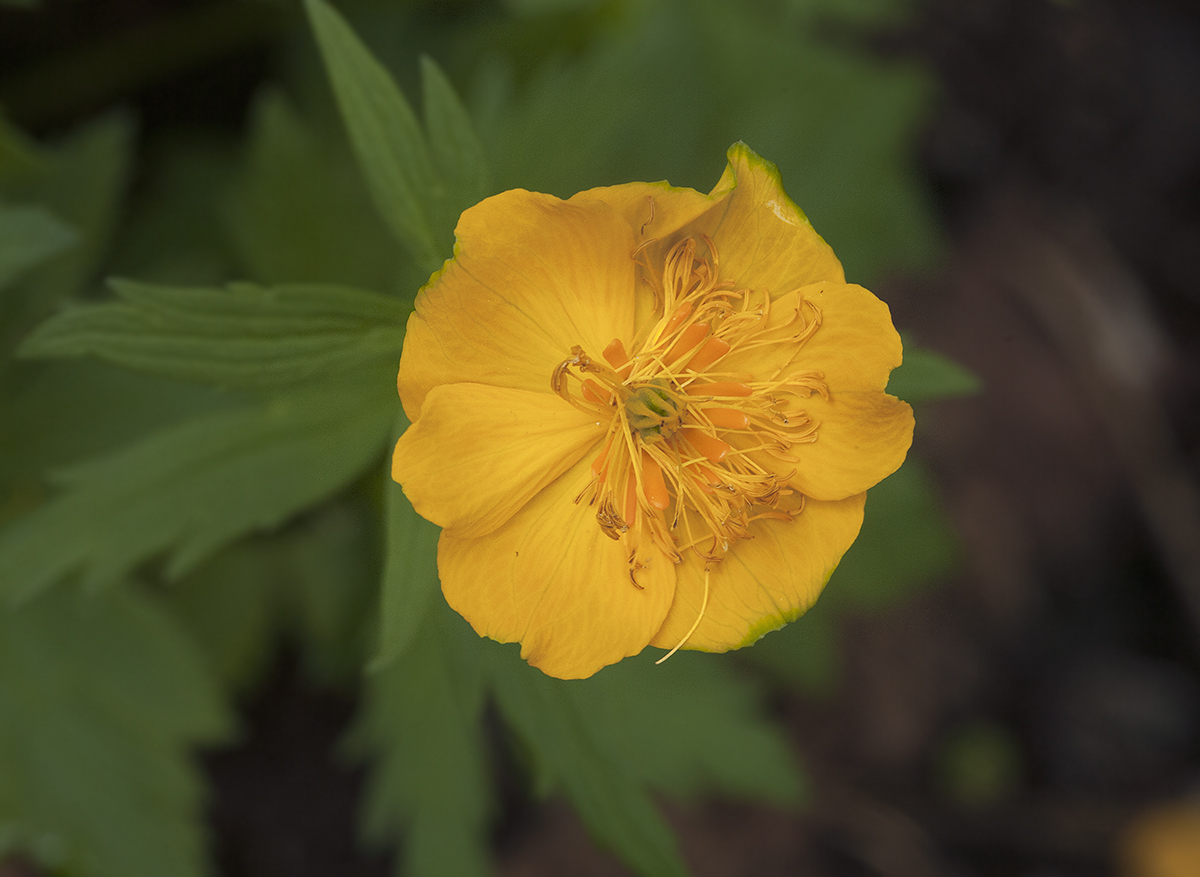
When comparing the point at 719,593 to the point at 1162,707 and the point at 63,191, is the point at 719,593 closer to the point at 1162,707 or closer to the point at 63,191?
the point at 63,191

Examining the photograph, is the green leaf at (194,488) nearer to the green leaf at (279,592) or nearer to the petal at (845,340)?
the petal at (845,340)

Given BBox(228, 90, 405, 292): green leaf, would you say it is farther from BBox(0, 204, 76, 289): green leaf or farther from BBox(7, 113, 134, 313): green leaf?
BBox(0, 204, 76, 289): green leaf

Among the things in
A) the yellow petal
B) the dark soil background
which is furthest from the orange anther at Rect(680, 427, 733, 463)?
the dark soil background

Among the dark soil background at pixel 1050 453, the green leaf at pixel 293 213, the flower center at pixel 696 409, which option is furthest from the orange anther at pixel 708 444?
the dark soil background at pixel 1050 453

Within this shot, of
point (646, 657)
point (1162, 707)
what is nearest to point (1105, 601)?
point (1162, 707)

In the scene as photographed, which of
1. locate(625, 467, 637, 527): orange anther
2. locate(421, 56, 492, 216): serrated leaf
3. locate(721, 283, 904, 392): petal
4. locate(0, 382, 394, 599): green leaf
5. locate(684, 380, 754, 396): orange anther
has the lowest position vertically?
locate(0, 382, 394, 599): green leaf

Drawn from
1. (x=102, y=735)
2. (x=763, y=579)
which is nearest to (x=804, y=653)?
(x=763, y=579)
